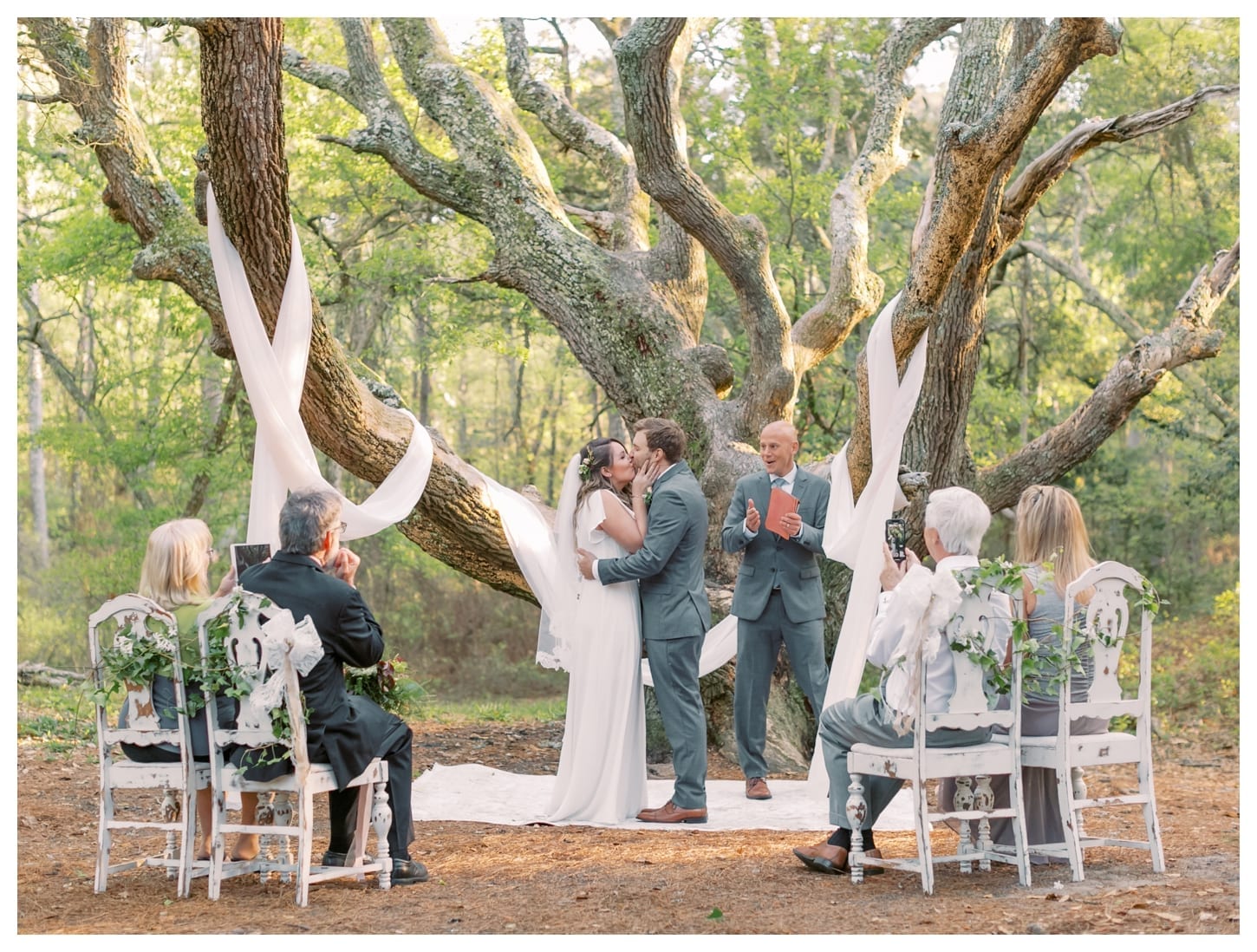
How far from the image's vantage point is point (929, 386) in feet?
24.8

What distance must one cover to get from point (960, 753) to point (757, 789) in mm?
2214

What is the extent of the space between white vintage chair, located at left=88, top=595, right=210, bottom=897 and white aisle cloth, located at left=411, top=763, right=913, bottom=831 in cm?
176

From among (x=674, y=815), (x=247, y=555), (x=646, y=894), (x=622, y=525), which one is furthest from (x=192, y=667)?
(x=674, y=815)

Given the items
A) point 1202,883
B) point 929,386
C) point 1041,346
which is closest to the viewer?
point 1202,883

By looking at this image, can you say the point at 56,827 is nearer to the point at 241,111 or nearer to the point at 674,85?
the point at 241,111

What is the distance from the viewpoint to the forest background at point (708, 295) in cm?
1245

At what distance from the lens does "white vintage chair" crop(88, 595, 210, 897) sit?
4.32 metres

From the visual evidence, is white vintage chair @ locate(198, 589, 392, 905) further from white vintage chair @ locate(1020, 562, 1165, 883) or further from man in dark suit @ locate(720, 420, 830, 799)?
man in dark suit @ locate(720, 420, 830, 799)

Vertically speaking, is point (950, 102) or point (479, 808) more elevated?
point (950, 102)

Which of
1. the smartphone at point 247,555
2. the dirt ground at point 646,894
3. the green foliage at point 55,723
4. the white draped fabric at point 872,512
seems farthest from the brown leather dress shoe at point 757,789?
the green foliage at point 55,723

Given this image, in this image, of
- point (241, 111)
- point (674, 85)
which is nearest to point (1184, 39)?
point (674, 85)

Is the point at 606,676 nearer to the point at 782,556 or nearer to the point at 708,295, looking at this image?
the point at 782,556

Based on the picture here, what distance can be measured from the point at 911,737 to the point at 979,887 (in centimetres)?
56

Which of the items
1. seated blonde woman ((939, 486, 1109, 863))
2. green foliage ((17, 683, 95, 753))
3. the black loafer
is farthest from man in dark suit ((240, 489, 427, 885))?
green foliage ((17, 683, 95, 753))
